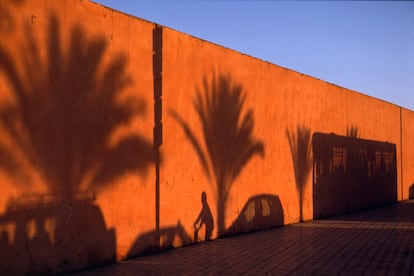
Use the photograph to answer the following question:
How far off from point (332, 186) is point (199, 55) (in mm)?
8017

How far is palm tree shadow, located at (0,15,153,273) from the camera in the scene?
6805 mm

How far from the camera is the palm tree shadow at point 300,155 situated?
14281 mm

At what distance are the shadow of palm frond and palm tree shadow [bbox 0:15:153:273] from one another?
13 mm

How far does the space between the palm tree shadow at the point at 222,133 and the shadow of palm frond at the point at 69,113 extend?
183 cm

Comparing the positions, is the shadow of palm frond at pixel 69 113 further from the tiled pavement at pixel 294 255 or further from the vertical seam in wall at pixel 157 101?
the tiled pavement at pixel 294 255

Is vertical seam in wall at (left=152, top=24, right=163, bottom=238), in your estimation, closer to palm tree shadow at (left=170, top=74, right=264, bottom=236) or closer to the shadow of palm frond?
the shadow of palm frond

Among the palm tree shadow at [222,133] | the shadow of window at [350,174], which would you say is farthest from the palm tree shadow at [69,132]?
the shadow of window at [350,174]

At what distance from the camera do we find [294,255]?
9.01 meters

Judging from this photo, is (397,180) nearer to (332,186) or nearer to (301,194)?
(332,186)

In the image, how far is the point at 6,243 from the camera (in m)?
6.61

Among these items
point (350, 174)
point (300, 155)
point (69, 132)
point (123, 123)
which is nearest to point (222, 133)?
point (123, 123)

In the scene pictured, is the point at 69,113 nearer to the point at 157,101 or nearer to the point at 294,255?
the point at 157,101

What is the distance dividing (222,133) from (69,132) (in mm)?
4396

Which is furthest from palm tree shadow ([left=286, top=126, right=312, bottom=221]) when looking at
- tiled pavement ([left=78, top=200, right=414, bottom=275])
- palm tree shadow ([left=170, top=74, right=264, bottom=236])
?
palm tree shadow ([left=170, top=74, right=264, bottom=236])
